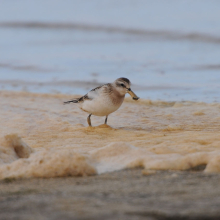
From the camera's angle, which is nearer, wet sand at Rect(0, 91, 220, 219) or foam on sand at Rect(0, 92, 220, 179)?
wet sand at Rect(0, 91, 220, 219)

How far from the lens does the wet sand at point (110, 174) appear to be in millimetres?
2160

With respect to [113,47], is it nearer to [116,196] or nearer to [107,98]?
[107,98]

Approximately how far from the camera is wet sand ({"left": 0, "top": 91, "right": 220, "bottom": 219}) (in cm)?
216

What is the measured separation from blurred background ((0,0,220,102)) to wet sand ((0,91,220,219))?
3371 mm

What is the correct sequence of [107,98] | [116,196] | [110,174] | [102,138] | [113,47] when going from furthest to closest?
[113,47], [107,98], [102,138], [110,174], [116,196]

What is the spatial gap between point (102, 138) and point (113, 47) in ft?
33.5

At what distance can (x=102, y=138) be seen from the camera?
17.2 feet

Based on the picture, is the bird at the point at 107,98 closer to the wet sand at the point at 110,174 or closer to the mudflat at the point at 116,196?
the wet sand at the point at 110,174

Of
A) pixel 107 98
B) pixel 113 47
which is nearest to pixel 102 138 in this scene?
pixel 107 98

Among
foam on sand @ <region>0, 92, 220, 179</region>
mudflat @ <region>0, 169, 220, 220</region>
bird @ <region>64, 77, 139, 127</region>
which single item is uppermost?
bird @ <region>64, 77, 139, 127</region>

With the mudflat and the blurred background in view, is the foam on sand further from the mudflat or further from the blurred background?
the blurred background

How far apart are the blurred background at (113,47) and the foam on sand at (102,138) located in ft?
4.45

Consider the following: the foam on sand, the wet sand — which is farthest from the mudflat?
the foam on sand


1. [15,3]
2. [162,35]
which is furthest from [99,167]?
[15,3]
